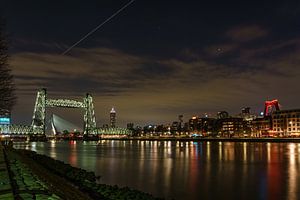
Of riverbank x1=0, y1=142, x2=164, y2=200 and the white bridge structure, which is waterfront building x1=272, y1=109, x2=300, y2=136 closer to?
the white bridge structure

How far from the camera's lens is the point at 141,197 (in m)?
17.5

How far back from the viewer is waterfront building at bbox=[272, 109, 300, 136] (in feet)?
560

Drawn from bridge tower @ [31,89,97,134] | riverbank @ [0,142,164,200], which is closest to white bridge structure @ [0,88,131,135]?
bridge tower @ [31,89,97,134]

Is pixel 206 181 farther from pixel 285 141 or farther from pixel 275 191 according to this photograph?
pixel 285 141

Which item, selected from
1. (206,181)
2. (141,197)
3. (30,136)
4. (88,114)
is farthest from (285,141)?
(141,197)

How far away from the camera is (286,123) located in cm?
17625

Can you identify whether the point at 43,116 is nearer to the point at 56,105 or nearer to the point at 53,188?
the point at 56,105

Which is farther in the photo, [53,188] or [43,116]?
[43,116]

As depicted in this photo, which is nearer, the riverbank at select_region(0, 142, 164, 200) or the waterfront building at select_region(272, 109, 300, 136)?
the riverbank at select_region(0, 142, 164, 200)

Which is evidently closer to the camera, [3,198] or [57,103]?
[3,198]

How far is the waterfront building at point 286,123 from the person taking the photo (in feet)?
560

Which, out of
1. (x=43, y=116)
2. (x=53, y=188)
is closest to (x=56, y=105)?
(x=43, y=116)

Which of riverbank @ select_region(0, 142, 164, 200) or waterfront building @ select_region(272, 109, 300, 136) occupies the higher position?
waterfront building @ select_region(272, 109, 300, 136)

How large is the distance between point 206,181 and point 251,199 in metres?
7.06
